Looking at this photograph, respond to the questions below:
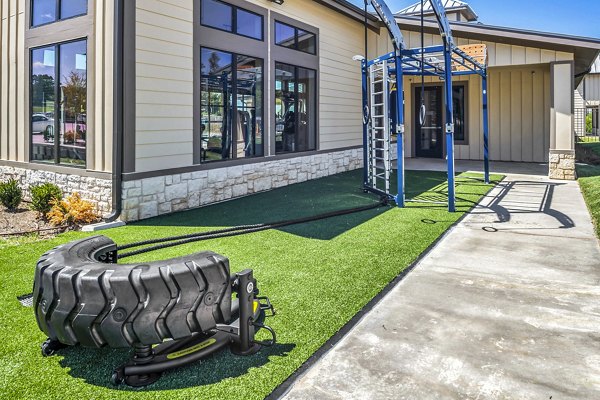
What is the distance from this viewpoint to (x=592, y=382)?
2.49 m

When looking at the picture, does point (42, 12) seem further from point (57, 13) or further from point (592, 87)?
point (592, 87)

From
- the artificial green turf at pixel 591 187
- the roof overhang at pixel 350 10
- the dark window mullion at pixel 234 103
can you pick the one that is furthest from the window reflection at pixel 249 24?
the artificial green turf at pixel 591 187

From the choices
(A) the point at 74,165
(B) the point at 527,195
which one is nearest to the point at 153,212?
(A) the point at 74,165

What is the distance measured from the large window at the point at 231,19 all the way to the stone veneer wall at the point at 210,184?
2.56 meters

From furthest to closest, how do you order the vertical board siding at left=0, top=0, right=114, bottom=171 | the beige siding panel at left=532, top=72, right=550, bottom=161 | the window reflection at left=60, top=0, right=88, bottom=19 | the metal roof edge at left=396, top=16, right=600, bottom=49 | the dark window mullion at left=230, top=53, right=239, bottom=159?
the beige siding panel at left=532, top=72, right=550, bottom=161 → the metal roof edge at left=396, top=16, right=600, bottom=49 → the dark window mullion at left=230, top=53, right=239, bottom=159 → the window reflection at left=60, top=0, right=88, bottom=19 → the vertical board siding at left=0, top=0, right=114, bottom=171

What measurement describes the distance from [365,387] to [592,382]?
1.25 meters

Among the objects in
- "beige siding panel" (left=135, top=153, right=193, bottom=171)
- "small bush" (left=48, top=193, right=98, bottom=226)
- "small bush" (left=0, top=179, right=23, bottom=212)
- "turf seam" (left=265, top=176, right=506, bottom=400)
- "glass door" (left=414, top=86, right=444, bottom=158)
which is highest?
"glass door" (left=414, top=86, right=444, bottom=158)

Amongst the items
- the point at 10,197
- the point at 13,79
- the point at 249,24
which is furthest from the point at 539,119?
the point at 10,197

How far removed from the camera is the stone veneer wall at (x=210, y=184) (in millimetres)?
6852

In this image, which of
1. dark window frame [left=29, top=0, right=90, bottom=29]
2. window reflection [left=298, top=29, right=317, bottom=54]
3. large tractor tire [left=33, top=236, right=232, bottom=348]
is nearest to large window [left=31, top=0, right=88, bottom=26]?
dark window frame [left=29, top=0, right=90, bottom=29]

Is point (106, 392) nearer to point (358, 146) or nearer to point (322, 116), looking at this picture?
point (322, 116)

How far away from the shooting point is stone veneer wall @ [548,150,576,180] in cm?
1052

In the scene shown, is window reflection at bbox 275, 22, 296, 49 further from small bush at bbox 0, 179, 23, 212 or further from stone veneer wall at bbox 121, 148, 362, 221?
small bush at bbox 0, 179, 23, 212

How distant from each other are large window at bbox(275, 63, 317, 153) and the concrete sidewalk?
222 inches
